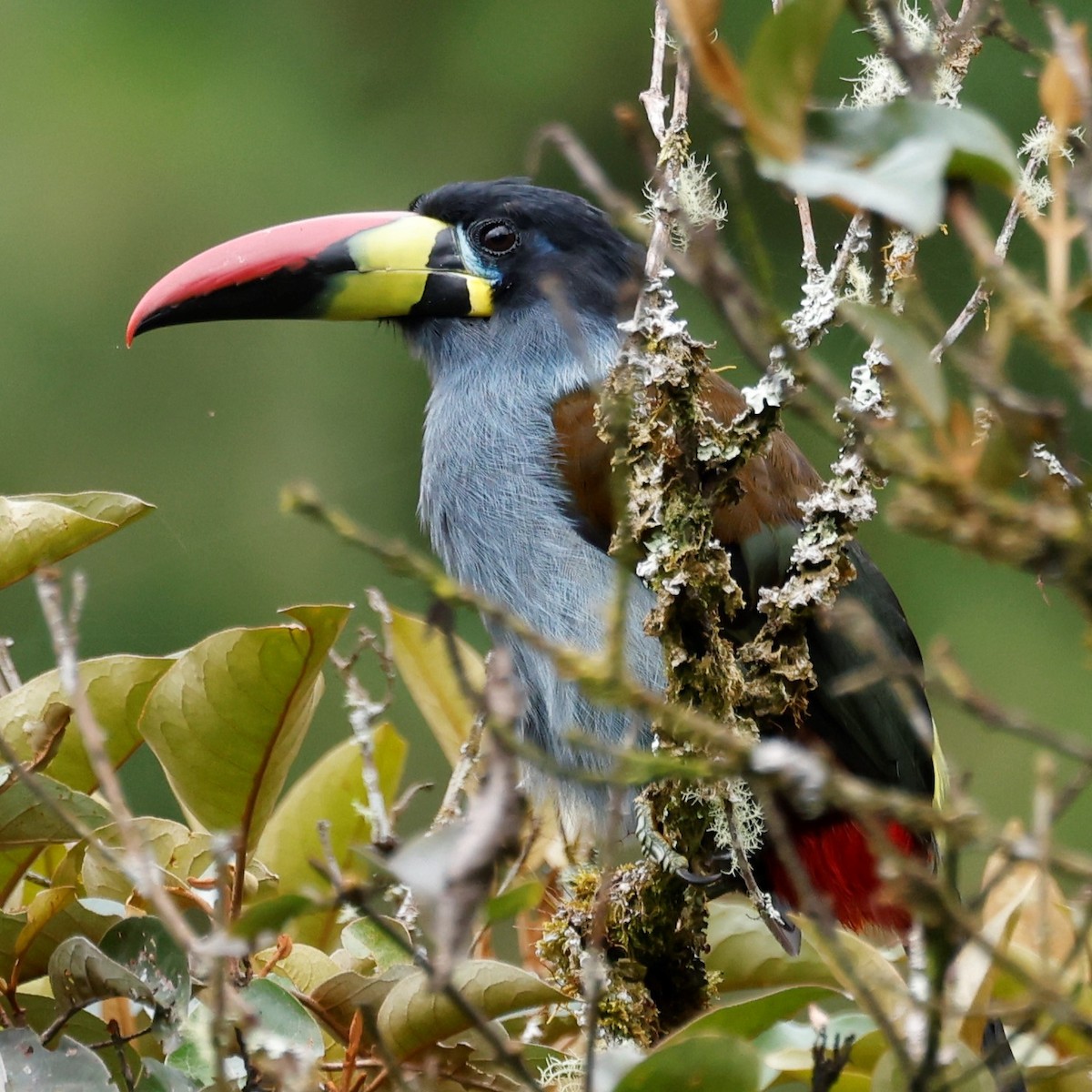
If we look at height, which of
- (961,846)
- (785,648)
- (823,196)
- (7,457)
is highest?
(823,196)

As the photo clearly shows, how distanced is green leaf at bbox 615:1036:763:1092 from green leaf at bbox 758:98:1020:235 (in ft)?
1.64

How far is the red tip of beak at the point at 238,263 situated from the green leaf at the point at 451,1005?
1.40m


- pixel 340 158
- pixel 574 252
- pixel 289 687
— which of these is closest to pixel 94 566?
pixel 340 158

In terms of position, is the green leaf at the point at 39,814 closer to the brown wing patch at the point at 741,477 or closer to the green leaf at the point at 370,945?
the green leaf at the point at 370,945

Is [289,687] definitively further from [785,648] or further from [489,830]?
[489,830]

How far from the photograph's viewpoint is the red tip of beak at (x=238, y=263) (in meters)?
2.47

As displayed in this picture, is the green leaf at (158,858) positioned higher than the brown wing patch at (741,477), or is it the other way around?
the brown wing patch at (741,477)

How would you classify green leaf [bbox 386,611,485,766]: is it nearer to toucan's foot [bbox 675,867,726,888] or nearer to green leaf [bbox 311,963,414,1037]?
toucan's foot [bbox 675,867,726,888]

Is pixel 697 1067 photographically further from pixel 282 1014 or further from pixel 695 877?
pixel 695 877

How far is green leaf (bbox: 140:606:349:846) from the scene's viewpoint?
1.49 m

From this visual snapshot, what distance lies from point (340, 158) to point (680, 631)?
215 inches

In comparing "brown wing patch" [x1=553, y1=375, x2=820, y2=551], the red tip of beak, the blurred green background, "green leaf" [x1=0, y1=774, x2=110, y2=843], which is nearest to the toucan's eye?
the red tip of beak

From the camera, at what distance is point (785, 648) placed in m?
1.54

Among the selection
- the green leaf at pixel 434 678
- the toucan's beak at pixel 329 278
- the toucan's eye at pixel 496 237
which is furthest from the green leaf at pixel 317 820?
the toucan's eye at pixel 496 237
